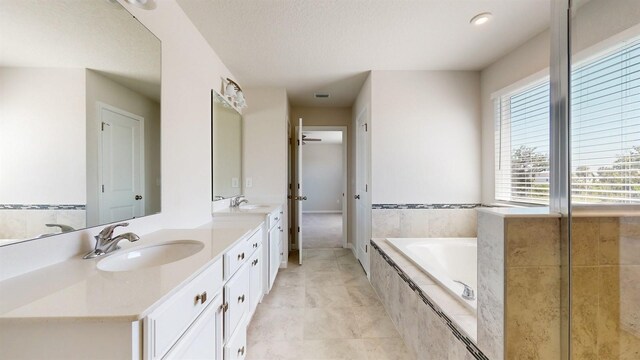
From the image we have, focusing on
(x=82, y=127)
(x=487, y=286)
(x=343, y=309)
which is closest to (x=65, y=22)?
(x=82, y=127)

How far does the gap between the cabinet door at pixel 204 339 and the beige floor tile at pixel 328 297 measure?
1230mm

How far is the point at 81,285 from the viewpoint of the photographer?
736mm

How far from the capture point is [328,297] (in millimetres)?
2354

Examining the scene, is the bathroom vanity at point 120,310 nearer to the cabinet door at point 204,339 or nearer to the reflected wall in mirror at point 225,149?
the cabinet door at point 204,339

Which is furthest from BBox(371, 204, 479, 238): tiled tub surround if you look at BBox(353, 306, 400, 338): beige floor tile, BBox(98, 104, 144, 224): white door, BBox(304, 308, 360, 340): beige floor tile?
BBox(98, 104, 144, 224): white door

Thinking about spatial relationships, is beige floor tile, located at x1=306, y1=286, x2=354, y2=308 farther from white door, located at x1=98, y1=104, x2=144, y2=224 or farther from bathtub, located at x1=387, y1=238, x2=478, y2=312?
white door, located at x1=98, y1=104, x2=144, y2=224

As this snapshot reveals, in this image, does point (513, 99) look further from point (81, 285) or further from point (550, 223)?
point (81, 285)

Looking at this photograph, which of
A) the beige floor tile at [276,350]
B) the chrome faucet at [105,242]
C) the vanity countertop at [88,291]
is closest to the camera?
the vanity countertop at [88,291]

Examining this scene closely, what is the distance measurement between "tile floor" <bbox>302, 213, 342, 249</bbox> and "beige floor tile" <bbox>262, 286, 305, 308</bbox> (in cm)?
156

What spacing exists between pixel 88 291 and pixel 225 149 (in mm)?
2052

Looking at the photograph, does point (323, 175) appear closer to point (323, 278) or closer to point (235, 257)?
point (323, 278)

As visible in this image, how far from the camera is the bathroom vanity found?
595mm

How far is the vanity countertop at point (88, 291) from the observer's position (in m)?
0.59

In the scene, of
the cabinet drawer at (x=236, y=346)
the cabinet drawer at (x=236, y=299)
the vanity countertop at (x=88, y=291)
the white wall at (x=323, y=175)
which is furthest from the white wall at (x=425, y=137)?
the white wall at (x=323, y=175)
